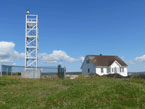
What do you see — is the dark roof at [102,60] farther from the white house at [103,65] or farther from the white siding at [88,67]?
the white siding at [88,67]

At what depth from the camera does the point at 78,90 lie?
26.2ft

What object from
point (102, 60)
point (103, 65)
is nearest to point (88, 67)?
point (102, 60)

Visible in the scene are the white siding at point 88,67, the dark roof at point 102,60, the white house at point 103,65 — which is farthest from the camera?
the dark roof at point 102,60

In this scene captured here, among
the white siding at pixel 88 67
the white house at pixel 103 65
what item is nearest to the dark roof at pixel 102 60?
the white house at pixel 103 65

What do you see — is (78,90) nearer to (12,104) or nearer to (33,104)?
(33,104)

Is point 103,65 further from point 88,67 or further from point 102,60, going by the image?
point 88,67

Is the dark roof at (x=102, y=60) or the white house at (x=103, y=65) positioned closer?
the white house at (x=103, y=65)

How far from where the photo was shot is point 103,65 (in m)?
36.2

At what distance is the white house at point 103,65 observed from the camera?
118 ft

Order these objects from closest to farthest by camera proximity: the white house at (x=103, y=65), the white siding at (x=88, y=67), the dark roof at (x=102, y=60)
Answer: the white house at (x=103, y=65), the white siding at (x=88, y=67), the dark roof at (x=102, y=60)

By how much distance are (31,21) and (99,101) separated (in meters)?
31.4

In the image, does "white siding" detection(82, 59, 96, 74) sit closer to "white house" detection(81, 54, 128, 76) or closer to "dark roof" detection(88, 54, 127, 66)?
"white house" detection(81, 54, 128, 76)

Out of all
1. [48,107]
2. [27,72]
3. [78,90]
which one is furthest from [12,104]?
[27,72]

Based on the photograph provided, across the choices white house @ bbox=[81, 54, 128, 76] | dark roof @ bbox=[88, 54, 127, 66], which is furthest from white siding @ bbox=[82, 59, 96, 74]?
dark roof @ bbox=[88, 54, 127, 66]
